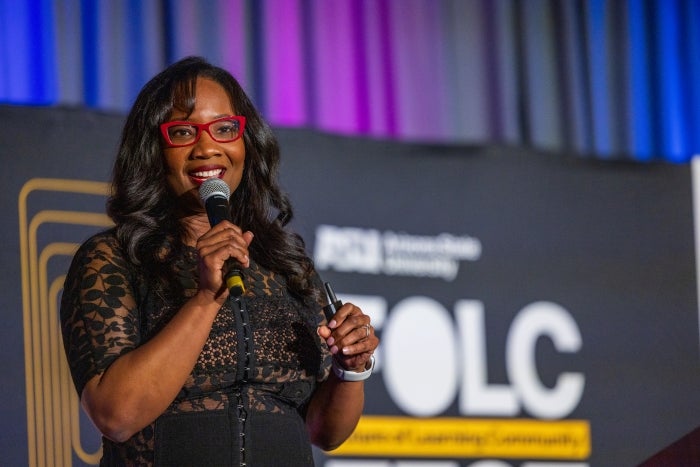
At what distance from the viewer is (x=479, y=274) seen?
14.1 ft

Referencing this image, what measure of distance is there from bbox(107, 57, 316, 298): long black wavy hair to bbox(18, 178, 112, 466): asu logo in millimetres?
1211

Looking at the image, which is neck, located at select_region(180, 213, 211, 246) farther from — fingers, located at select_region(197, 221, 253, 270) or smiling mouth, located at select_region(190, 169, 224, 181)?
fingers, located at select_region(197, 221, 253, 270)

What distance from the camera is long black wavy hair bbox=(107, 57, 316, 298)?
84.6 inches

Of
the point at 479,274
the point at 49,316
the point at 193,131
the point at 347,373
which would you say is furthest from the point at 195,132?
the point at 479,274

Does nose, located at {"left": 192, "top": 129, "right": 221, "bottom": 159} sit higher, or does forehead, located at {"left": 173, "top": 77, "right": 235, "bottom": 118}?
forehead, located at {"left": 173, "top": 77, "right": 235, "bottom": 118}

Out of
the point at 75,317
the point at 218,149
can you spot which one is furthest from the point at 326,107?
the point at 75,317

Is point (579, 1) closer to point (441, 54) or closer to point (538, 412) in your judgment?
point (441, 54)

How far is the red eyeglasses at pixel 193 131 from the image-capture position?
2182 mm

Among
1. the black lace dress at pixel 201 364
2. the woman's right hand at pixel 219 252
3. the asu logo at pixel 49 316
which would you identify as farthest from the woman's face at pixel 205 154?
the asu logo at pixel 49 316

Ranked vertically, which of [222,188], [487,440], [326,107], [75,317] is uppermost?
[326,107]

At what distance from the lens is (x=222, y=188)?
207cm

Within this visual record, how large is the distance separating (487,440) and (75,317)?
2475 mm

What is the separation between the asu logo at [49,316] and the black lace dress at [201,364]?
133cm

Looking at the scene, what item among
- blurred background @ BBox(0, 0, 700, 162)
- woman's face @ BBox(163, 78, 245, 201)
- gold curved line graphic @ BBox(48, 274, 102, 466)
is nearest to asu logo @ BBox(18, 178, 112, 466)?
gold curved line graphic @ BBox(48, 274, 102, 466)
